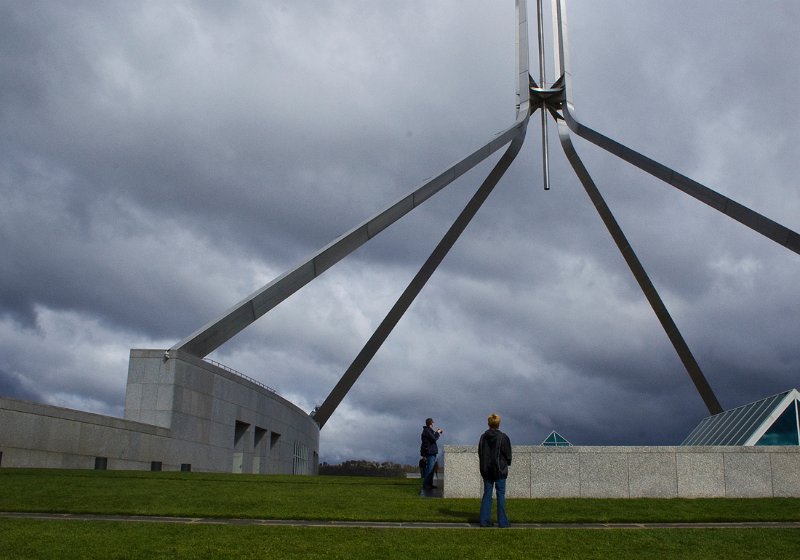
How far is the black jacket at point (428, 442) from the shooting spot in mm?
13961

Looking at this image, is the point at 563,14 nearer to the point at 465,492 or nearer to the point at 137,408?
the point at 137,408

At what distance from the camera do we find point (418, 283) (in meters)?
31.9

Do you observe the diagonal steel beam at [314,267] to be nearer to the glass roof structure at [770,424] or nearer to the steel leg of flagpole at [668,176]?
the steel leg of flagpole at [668,176]

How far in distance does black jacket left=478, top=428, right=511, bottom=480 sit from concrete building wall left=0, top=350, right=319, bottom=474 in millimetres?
11495

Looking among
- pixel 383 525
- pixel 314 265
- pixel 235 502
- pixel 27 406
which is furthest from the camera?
pixel 314 265

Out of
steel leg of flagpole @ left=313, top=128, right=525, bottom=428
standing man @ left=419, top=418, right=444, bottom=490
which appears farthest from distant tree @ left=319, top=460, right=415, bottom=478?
standing man @ left=419, top=418, right=444, bottom=490

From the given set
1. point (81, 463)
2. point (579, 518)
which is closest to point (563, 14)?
point (81, 463)

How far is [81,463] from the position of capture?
63.1 ft

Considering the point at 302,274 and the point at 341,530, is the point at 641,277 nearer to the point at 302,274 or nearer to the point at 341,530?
Answer: the point at 302,274

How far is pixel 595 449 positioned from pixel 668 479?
1.15 meters

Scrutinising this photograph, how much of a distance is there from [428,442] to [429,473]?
1.81 ft

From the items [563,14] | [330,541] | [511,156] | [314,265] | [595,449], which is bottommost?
[330,541]

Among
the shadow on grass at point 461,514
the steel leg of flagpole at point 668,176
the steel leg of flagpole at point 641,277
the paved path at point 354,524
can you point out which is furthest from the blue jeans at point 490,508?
the steel leg of flagpole at point 641,277

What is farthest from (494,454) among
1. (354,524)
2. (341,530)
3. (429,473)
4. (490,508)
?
(429,473)
